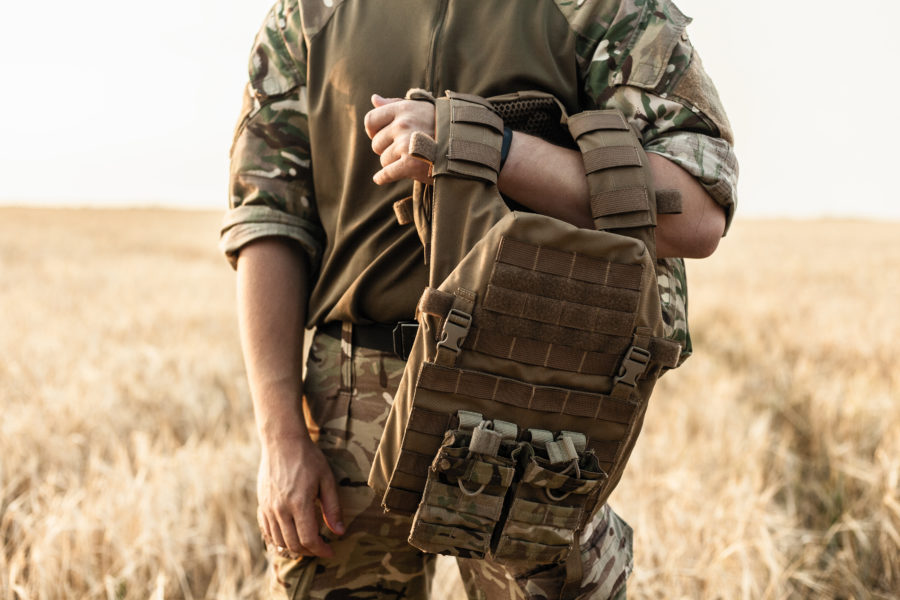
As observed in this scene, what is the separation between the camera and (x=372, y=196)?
4.64 feet

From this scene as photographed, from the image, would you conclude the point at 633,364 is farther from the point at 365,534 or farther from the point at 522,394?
the point at 365,534

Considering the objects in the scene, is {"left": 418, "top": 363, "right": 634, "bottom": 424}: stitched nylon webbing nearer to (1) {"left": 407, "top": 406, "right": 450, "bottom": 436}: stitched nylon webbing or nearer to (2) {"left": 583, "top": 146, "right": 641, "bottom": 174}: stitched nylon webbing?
(1) {"left": 407, "top": 406, "right": 450, "bottom": 436}: stitched nylon webbing

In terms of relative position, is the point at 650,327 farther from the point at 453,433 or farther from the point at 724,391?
the point at 724,391

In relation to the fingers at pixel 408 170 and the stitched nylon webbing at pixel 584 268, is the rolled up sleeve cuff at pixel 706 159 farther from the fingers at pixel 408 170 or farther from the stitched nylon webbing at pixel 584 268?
the fingers at pixel 408 170

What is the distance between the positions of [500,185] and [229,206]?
621 mm

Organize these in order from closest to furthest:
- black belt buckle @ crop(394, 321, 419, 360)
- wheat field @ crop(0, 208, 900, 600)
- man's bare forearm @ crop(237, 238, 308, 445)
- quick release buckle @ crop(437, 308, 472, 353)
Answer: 1. quick release buckle @ crop(437, 308, 472, 353)
2. black belt buckle @ crop(394, 321, 419, 360)
3. man's bare forearm @ crop(237, 238, 308, 445)
4. wheat field @ crop(0, 208, 900, 600)

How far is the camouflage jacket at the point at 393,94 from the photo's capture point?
4.16 feet

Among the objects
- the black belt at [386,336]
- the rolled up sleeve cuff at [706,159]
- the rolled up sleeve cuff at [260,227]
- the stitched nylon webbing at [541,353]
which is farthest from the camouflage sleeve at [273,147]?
the rolled up sleeve cuff at [706,159]

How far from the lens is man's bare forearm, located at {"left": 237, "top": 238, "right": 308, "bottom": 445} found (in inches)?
57.6

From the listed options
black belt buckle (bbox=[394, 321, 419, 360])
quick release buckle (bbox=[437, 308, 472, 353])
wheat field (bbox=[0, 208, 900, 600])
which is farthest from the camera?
wheat field (bbox=[0, 208, 900, 600])

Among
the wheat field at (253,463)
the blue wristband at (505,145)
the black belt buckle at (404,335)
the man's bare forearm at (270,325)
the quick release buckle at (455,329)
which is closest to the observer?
the quick release buckle at (455,329)

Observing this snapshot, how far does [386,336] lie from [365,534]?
1.24ft

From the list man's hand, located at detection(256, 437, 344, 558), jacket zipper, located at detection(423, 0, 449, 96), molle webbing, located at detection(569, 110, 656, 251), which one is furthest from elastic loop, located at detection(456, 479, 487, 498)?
jacket zipper, located at detection(423, 0, 449, 96)

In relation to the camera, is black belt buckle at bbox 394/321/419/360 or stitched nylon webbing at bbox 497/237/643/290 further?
black belt buckle at bbox 394/321/419/360
